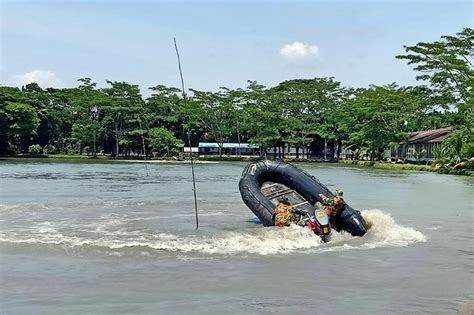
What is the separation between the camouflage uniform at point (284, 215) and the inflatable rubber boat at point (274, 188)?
441mm

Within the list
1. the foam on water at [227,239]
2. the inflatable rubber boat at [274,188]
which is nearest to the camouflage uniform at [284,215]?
the foam on water at [227,239]

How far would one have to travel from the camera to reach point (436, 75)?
51.1 meters

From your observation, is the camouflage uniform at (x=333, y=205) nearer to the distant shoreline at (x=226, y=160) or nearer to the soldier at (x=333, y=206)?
the soldier at (x=333, y=206)

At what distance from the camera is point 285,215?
44.8 feet

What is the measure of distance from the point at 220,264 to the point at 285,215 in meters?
3.13

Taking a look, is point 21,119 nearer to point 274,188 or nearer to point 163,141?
point 163,141

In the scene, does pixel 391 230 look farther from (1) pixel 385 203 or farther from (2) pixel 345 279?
(1) pixel 385 203

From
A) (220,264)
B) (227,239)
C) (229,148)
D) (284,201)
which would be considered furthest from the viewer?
(229,148)

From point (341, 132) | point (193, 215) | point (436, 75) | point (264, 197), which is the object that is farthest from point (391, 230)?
point (341, 132)

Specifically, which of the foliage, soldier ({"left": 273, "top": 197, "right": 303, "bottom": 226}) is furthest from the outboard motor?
the foliage

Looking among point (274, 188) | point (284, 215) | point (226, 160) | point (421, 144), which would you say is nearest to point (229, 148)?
point (226, 160)

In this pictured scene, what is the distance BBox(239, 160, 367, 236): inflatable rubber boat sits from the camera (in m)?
14.9

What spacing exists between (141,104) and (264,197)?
59691 mm

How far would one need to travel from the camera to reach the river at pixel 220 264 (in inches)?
330
